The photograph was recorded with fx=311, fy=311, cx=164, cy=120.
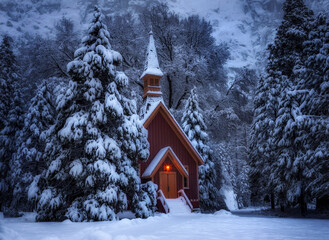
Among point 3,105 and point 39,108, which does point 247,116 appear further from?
point 3,105

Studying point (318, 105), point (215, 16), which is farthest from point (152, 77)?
point (215, 16)

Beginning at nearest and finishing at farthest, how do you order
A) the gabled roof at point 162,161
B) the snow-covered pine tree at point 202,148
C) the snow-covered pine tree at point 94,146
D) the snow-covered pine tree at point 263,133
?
the snow-covered pine tree at point 94,146 < the gabled roof at point 162,161 < the snow-covered pine tree at point 263,133 < the snow-covered pine tree at point 202,148

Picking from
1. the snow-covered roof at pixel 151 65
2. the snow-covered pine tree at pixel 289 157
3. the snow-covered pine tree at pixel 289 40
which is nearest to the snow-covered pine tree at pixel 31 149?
the snow-covered roof at pixel 151 65

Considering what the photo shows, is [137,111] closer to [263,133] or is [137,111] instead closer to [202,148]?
[202,148]

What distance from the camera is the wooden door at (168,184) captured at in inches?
897

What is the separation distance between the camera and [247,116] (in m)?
34.9

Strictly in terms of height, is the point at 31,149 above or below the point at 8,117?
below

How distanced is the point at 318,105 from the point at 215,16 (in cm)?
7157

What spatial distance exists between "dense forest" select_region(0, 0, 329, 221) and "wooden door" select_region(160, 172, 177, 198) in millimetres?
4424

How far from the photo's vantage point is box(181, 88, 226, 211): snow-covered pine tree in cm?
2714

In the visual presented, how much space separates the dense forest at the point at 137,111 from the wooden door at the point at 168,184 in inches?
174

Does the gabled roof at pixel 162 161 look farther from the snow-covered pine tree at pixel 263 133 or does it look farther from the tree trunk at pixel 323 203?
the tree trunk at pixel 323 203

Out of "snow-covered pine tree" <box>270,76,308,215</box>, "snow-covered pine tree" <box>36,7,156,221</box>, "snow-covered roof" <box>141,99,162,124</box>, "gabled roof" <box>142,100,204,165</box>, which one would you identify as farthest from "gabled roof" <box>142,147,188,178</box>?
"snow-covered pine tree" <box>270,76,308,215</box>

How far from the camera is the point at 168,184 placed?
22.9m
